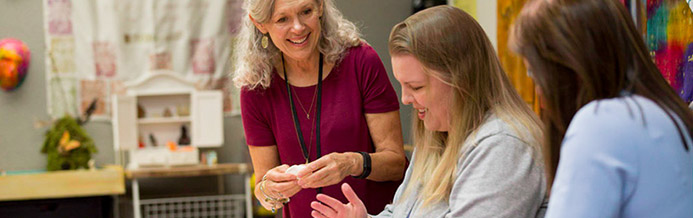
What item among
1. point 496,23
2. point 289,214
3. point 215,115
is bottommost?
point 215,115

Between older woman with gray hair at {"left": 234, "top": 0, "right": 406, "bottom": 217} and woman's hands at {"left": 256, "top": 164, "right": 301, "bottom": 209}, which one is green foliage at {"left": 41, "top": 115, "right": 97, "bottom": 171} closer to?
older woman with gray hair at {"left": 234, "top": 0, "right": 406, "bottom": 217}

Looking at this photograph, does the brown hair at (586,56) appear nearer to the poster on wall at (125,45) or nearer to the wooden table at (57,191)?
the wooden table at (57,191)

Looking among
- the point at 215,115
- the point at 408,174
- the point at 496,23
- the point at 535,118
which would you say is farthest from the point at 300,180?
the point at 215,115

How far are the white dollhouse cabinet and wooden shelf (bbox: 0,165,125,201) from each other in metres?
0.29

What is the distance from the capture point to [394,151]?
1987mm

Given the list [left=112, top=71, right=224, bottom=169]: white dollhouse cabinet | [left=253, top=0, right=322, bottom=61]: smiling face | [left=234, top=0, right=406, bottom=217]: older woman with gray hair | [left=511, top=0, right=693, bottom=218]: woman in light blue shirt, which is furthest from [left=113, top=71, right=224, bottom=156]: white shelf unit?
[left=511, top=0, right=693, bottom=218]: woman in light blue shirt

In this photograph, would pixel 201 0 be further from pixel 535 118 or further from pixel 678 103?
pixel 678 103

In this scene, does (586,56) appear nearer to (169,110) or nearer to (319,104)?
(319,104)

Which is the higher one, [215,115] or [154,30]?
[154,30]

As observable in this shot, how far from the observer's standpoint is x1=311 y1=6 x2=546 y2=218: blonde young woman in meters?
1.20

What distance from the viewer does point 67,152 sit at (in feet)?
16.4

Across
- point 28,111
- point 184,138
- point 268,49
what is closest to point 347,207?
point 268,49

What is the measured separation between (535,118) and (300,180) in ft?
2.30

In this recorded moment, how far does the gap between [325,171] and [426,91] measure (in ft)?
1.51
